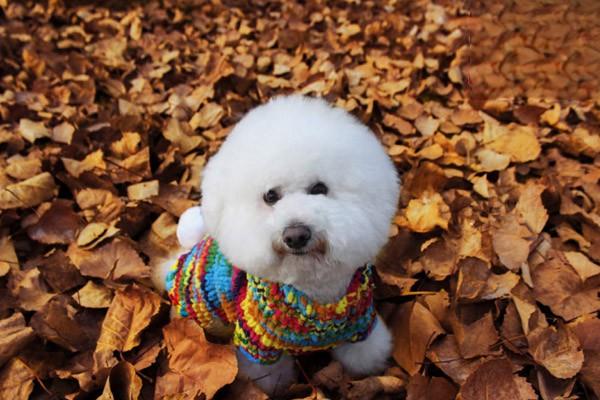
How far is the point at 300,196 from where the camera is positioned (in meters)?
0.89

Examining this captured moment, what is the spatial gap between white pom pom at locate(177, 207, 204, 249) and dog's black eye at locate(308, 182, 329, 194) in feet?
1.19

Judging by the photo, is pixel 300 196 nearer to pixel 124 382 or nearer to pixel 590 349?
pixel 124 382

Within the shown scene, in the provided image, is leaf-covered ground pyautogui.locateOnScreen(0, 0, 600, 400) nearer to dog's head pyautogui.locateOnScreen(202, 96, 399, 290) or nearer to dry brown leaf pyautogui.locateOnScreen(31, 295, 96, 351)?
dry brown leaf pyautogui.locateOnScreen(31, 295, 96, 351)

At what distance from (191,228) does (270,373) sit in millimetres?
375

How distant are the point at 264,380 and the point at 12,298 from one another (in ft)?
2.11

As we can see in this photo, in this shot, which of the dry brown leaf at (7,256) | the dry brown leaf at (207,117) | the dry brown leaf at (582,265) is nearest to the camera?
the dry brown leaf at (582,265)

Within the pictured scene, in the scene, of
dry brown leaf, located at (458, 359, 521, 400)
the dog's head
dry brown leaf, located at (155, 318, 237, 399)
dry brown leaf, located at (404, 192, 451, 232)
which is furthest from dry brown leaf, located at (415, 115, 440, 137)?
dry brown leaf, located at (155, 318, 237, 399)

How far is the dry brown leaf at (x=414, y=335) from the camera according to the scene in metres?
1.12

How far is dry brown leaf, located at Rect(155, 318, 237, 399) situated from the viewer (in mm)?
1031

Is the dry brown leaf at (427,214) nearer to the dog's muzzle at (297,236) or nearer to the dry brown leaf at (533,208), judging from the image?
the dry brown leaf at (533,208)

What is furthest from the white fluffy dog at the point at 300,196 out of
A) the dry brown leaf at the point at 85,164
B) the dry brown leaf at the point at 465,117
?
the dry brown leaf at the point at 465,117

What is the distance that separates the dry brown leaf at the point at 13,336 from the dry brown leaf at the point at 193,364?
313mm

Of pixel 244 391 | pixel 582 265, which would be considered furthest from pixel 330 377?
pixel 582 265

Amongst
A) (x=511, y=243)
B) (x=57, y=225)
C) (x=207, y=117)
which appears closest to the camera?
(x=511, y=243)
